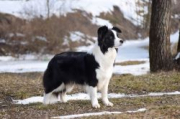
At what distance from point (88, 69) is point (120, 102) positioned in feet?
3.73

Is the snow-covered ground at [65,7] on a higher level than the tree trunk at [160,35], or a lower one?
lower

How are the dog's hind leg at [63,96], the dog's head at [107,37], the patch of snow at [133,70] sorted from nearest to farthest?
the dog's head at [107,37] < the dog's hind leg at [63,96] < the patch of snow at [133,70]

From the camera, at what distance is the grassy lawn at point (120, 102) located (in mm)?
6961

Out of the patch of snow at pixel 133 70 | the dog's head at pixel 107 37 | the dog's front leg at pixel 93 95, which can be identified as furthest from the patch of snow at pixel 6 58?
the dog's head at pixel 107 37

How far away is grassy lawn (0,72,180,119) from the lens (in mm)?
6961

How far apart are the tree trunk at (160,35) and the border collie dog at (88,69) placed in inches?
245

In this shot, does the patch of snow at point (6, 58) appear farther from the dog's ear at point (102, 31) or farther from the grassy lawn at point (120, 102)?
the dog's ear at point (102, 31)

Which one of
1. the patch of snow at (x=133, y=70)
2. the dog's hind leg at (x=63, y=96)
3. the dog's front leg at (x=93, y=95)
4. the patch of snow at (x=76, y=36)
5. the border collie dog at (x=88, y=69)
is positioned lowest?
the patch of snow at (x=76, y=36)

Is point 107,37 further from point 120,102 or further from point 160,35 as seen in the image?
point 160,35

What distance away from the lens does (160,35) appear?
13.6 metres

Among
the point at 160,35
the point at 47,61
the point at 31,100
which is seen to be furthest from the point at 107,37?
the point at 47,61

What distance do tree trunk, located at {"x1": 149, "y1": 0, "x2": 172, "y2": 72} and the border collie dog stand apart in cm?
621

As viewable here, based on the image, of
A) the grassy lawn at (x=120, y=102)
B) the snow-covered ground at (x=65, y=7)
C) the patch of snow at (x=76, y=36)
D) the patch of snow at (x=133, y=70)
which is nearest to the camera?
the grassy lawn at (x=120, y=102)

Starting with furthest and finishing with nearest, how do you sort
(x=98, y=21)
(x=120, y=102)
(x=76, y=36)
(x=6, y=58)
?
(x=98, y=21), (x=76, y=36), (x=6, y=58), (x=120, y=102)
